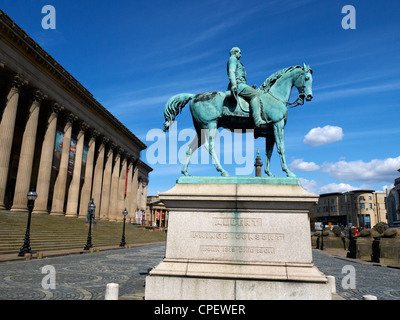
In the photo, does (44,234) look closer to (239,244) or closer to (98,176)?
(239,244)

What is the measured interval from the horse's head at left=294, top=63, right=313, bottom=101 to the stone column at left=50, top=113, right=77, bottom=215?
123 feet

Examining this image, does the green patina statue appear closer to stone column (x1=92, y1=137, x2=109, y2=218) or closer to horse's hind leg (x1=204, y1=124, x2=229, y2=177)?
horse's hind leg (x1=204, y1=124, x2=229, y2=177)

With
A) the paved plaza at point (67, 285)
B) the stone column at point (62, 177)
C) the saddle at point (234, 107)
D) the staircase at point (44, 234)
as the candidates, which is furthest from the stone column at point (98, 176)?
the saddle at point (234, 107)

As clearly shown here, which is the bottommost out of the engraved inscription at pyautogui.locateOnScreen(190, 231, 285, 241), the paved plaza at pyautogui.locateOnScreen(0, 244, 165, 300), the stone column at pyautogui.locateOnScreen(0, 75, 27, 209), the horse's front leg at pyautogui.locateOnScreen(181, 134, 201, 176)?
the paved plaza at pyautogui.locateOnScreen(0, 244, 165, 300)

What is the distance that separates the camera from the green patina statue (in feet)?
24.9

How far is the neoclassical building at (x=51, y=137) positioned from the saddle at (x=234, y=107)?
27.7 metres

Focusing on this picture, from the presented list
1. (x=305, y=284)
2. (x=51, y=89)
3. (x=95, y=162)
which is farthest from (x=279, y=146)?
(x=95, y=162)

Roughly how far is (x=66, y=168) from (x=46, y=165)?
176 inches

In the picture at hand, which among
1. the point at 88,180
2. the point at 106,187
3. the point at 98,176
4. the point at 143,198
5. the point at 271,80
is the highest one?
the point at 98,176

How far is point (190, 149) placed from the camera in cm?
792

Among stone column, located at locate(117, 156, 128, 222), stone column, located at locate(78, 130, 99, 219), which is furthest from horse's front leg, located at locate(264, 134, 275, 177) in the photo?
stone column, located at locate(117, 156, 128, 222)

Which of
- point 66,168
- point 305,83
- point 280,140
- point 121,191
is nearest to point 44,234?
point 66,168

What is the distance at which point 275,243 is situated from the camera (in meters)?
6.38
